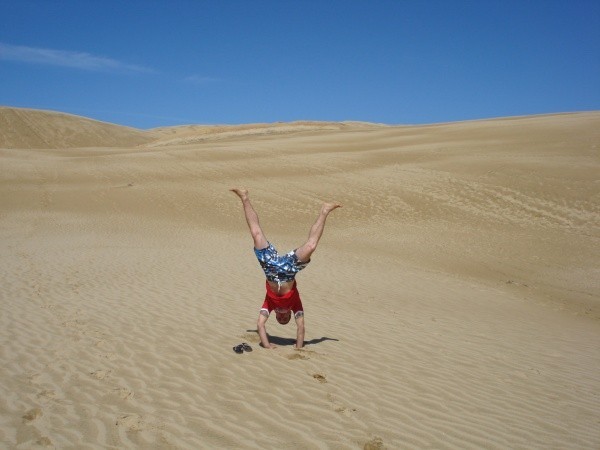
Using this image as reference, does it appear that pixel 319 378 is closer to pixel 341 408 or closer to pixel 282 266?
pixel 341 408

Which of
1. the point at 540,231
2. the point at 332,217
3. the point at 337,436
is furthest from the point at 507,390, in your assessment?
the point at 332,217

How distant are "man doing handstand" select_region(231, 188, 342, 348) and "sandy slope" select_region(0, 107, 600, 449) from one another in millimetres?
545

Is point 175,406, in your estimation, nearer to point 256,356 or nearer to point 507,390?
point 256,356

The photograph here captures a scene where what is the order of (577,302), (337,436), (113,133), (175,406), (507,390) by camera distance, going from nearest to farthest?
1. (337,436)
2. (175,406)
3. (507,390)
4. (577,302)
5. (113,133)

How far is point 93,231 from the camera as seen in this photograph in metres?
18.1

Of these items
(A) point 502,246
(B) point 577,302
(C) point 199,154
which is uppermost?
(C) point 199,154

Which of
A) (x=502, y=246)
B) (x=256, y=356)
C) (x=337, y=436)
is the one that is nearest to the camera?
(x=337, y=436)

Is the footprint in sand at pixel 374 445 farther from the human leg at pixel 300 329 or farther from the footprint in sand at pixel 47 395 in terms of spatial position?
the footprint in sand at pixel 47 395

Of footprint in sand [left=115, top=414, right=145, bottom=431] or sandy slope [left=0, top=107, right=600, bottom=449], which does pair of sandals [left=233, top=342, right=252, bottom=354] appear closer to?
sandy slope [left=0, top=107, right=600, bottom=449]

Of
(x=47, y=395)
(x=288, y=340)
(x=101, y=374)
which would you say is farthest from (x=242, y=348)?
(x=47, y=395)

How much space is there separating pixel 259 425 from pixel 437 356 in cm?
338

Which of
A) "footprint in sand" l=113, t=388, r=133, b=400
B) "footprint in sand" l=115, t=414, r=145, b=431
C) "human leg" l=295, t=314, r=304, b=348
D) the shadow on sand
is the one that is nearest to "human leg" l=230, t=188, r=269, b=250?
"human leg" l=295, t=314, r=304, b=348

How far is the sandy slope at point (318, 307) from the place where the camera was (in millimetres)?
4477

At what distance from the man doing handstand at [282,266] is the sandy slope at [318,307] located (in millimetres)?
545
